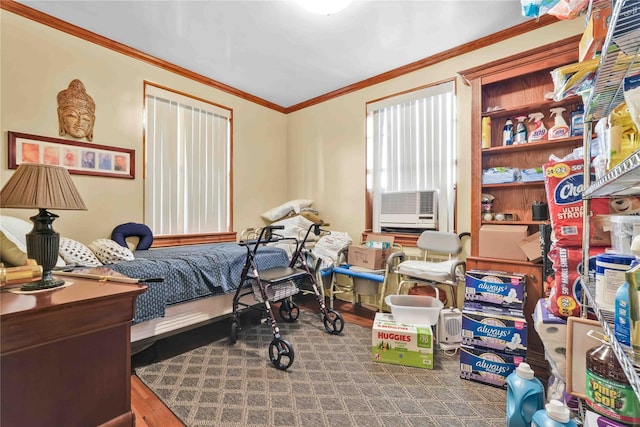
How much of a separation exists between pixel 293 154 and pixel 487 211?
282cm

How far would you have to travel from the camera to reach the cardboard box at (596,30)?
1.06 meters

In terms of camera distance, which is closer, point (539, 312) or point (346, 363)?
point (539, 312)

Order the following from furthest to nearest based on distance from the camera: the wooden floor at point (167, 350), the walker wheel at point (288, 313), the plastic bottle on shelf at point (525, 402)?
the walker wheel at point (288, 313) → the wooden floor at point (167, 350) → the plastic bottle on shelf at point (525, 402)

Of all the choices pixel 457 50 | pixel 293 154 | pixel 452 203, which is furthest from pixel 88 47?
pixel 452 203

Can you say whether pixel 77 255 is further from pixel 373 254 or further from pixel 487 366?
pixel 487 366

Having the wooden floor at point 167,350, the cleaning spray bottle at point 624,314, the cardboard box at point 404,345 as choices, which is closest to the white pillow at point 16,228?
the wooden floor at point 167,350

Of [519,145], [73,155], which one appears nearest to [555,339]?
[519,145]

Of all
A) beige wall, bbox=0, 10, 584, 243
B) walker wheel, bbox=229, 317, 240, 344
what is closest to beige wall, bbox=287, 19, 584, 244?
beige wall, bbox=0, 10, 584, 243

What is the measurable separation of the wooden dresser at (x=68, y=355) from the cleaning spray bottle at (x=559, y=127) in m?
2.95

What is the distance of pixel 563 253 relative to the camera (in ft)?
4.90

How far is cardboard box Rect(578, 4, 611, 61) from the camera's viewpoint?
3.47 ft

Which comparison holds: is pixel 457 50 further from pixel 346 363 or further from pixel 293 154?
pixel 346 363

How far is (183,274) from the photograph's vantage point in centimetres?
224

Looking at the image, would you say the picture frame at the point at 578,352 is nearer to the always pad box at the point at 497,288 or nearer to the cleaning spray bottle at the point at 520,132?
the always pad box at the point at 497,288
